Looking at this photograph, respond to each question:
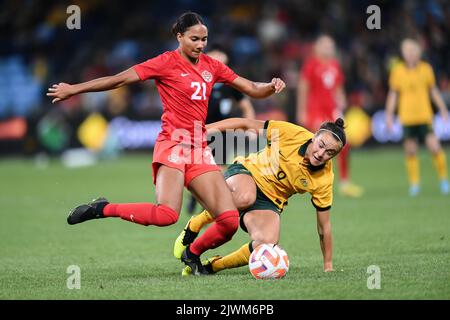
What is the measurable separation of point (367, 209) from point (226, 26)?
41.0 feet

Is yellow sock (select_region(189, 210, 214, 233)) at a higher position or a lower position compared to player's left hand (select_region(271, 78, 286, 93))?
lower

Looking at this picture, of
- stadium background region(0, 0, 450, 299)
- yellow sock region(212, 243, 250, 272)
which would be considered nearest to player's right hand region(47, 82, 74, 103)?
yellow sock region(212, 243, 250, 272)

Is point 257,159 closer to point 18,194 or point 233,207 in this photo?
point 233,207

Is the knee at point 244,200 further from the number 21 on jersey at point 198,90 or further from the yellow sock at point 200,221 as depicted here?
the number 21 on jersey at point 198,90

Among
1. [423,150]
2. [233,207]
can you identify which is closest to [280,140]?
[233,207]

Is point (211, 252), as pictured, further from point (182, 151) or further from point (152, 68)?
point (152, 68)

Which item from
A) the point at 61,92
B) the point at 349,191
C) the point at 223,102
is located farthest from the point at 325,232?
the point at 349,191

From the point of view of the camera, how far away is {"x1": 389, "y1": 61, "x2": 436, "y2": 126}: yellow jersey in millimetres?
14367

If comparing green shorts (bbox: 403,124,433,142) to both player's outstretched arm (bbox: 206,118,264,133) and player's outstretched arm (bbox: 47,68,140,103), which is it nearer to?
player's outstretched arm (bbox: 206,118,264,133)

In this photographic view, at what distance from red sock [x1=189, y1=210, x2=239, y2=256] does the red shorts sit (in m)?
0.40

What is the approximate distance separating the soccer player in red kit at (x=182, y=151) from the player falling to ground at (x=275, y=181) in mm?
328

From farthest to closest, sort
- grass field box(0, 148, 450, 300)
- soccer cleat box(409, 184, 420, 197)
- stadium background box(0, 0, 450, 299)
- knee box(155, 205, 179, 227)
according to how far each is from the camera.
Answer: soccer cleat box(409, 184, 420, 197) → stadium background box(0, 0, 450, 299) → knee box(155, 205, 179, 227) → grass field box(0, 148, 450, 300)

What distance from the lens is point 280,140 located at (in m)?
7.85

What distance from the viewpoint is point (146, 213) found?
707 centimetres
